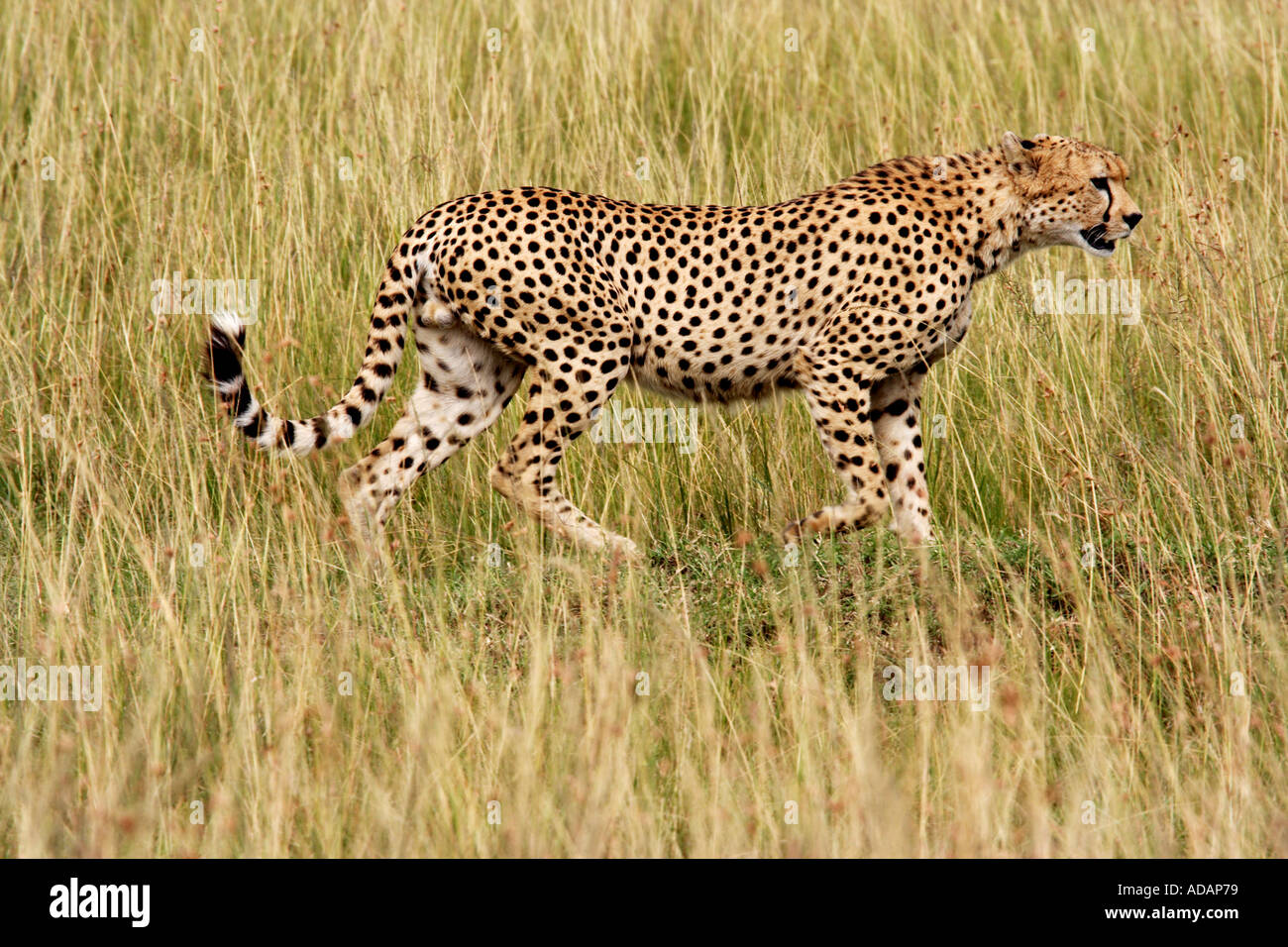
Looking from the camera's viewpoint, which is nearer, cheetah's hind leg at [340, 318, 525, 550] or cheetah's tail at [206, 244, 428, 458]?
cheetah's tail at [206, 244, 428, 458]

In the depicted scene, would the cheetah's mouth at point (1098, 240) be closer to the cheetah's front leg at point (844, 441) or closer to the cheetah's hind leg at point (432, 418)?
the cheetah's front leg at point (844, 441)

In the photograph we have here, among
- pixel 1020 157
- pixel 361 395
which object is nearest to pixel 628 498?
pixel 361 395

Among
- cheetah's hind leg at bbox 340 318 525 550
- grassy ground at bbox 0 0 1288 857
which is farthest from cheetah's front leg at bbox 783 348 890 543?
cheetah's hind leg at bbox 340 318 525 550

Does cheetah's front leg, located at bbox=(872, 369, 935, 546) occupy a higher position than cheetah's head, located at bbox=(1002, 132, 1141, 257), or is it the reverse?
cheetah's head, located at bbox=(1002, 132, 1141, 257)

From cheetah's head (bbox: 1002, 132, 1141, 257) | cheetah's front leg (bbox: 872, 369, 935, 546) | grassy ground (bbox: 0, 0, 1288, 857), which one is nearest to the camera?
grassy ground (bbox: 0, 0, 1288, 857)

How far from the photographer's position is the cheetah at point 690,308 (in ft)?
15.2

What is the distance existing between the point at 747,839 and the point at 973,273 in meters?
2.28

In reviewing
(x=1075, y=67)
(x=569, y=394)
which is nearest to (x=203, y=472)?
(x=569, y=394)

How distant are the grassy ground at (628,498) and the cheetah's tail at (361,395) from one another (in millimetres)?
93

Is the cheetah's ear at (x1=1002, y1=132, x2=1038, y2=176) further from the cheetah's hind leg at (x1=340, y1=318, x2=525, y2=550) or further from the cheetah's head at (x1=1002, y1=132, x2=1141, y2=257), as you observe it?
the cheetah's hind leg at (x1=340, y1=318, x2=525, y2=550)

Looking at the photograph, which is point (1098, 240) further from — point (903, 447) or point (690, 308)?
point (690, 308)

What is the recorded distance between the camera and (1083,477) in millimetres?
4789

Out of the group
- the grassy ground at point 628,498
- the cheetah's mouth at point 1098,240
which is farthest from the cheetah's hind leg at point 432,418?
the cheetah's mouth at point 1098,240

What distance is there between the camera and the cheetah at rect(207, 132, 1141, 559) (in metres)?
4.62
